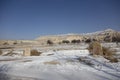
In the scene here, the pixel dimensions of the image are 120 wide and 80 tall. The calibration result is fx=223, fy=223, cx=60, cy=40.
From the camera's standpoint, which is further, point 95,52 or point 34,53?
point 34,53

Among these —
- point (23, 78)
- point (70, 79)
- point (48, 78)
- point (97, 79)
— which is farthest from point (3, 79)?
point (97, 79)

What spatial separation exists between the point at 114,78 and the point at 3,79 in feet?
18.4

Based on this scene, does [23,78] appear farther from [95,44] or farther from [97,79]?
[95,44]

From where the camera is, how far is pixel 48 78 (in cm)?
1173

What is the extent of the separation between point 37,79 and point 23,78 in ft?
2.68

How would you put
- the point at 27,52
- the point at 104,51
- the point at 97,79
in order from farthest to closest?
1. the point at 27,52
2. the point at 104,51
3. the point at 97,79

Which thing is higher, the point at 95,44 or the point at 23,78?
the point at 95,44

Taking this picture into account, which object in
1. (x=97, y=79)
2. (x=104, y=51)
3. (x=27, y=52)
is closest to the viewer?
(x=97, y=79)

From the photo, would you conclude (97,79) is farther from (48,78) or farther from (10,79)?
(10,79)

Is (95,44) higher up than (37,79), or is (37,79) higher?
(95,44)

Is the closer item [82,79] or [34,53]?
[82,79]

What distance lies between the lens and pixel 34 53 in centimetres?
2945

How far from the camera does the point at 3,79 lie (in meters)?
11.2

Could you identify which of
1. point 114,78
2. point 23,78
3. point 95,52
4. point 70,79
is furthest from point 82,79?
point 95,52
